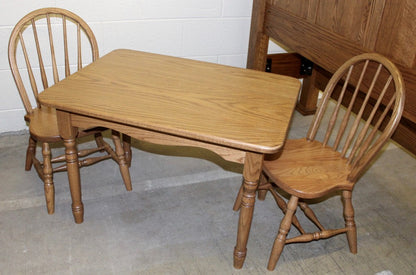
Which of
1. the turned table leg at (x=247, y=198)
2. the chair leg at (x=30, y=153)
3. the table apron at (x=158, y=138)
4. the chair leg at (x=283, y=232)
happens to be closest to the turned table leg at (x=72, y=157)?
the table apron at (x=158, y=138)

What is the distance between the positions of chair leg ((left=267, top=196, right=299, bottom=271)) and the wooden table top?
387mm

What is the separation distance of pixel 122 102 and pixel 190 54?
4.74 ft

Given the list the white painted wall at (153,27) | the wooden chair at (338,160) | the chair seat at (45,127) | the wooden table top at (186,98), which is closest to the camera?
the wooden table top at (186,98)

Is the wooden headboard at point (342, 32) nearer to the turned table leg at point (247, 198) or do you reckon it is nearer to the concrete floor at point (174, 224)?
the concrete floor at point (174, 224)

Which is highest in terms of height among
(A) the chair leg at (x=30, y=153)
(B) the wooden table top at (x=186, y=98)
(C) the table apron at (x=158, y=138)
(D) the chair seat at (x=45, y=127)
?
(B) the wooden table top at (x=186, y=98)

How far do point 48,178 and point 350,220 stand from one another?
1483 mm

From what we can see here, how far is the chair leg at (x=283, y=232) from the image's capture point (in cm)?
172

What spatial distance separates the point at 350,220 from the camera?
73.9 inches

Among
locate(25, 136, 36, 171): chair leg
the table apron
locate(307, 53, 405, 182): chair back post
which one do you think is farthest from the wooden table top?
locate(25, 136, 36, 171): chair leg

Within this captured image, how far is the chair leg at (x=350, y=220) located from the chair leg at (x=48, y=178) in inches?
56.2

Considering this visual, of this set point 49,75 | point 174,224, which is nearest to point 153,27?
point 49,75

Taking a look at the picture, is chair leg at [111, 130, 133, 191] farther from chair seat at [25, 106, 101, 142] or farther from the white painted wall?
the white painted wall

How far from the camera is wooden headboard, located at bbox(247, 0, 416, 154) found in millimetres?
1661

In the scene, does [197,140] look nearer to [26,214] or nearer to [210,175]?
[210,175]
